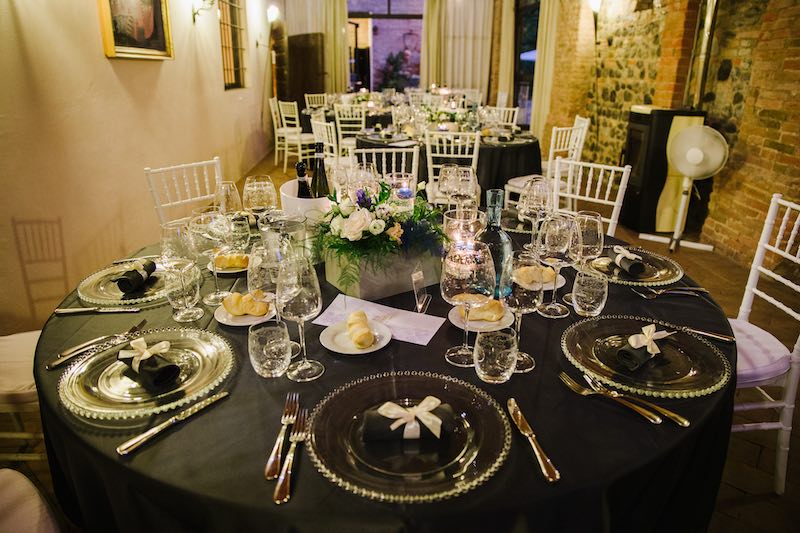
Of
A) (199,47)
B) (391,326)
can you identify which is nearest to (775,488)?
(391,326)

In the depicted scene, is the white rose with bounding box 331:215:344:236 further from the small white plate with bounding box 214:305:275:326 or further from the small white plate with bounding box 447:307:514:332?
the small white plate with bounding box 447:307:514:332

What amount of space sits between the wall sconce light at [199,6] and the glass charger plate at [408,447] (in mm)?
5265

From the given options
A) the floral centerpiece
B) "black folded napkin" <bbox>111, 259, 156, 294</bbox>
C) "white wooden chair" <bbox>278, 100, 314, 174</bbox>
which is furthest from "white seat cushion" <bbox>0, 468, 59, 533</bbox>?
"white wooden chair" <bbox>278, 100, 314, 174</bbox>

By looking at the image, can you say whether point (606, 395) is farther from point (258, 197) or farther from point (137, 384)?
point (258, 197)

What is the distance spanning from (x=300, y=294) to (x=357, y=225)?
0.32m

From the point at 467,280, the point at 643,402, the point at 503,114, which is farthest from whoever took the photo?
the point at 503,114

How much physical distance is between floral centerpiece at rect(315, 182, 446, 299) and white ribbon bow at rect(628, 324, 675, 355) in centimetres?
63

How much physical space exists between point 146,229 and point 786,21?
479cm

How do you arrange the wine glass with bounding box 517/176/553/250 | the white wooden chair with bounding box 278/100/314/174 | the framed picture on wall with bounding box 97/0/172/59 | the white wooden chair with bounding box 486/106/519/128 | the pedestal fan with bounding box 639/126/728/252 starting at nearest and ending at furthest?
the wine glass with bounding box 517/176/553/250, the framed picture on wall with bounding box 97/0/172/59, the pedestal fan with bounding box 639/126/728/252, the white wooden chair with bounding box 486/106/519/128, the white wooden chair with bounding box 278/100/314/174

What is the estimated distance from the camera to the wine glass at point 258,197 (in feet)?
7.21

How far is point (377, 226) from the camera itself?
4.94 ft

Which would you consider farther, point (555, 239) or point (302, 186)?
point (302, 186)

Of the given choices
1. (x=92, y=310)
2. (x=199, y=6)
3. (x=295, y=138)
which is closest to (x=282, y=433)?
(x=92, y=310)

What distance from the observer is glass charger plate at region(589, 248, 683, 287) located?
1.70 meters
